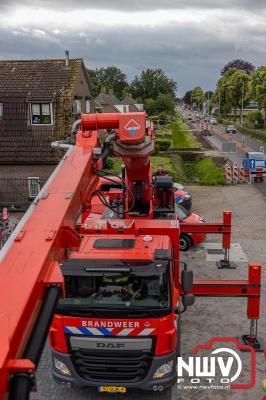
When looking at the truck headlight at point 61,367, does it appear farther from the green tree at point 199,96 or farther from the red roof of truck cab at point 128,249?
the green tree at point 199,96

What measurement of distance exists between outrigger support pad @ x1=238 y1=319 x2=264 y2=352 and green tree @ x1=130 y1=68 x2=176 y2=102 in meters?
→ 76.0

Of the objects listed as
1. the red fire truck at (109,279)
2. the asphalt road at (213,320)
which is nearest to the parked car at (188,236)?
the asphalt road at (213,320)

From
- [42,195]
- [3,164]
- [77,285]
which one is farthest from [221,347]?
[3,164]

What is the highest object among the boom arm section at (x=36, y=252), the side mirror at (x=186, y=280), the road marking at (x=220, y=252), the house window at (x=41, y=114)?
the house window at (x=41, y=114)

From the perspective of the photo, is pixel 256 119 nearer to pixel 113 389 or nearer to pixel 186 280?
pixel 186 280

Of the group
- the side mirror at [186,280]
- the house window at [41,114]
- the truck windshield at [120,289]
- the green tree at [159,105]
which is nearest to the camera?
the truck windshield at [120,289]

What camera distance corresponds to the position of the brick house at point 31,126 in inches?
876

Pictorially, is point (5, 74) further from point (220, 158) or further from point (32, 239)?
point (32, 239)

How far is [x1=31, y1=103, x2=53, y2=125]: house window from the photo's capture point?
22.8 m

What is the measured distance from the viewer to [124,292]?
7.05 metres

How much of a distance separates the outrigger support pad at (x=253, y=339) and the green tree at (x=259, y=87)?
166 feet

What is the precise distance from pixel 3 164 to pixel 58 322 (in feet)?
54.0

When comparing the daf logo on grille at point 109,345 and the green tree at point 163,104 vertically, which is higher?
the green tree at point 163,104

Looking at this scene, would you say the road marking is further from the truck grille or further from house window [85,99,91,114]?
house window [85,99,91,114]
